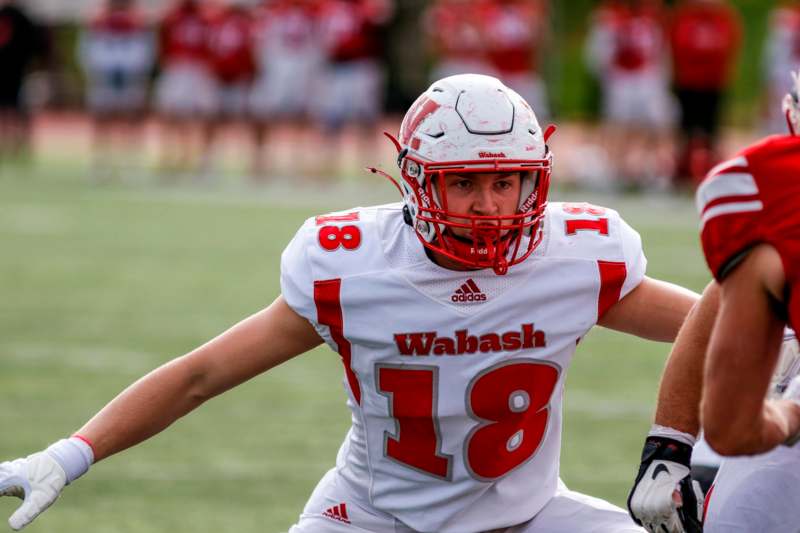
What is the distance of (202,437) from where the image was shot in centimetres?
541

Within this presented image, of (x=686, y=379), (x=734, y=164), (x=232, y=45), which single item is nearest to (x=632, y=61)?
A: (x=232, y=45)

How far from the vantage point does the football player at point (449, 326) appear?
9.68ft

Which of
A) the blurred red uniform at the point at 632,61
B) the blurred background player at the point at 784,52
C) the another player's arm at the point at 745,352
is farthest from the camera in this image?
the blurred background player at the point at 784,52

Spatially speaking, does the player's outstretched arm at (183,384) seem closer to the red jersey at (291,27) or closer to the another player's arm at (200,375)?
the another player's arm at (200,375)

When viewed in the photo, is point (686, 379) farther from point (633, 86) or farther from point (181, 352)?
point (633, 86)

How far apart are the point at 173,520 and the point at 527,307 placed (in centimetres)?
182

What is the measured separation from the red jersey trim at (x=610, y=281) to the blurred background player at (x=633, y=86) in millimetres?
10949

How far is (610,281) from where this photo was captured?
302cm

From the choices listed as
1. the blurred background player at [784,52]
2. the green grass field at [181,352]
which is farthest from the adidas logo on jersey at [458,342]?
the blurred background player at [784,52]

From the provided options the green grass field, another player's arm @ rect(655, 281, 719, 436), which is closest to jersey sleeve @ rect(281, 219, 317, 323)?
another player's arm @ rect(655, 281, 719, 436)

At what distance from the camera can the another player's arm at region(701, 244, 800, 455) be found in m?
2.27

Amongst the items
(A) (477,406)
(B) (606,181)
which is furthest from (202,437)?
(B) (606,181)

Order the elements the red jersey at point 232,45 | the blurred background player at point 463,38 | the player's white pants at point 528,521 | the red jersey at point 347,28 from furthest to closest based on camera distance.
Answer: the red jersey at point 232,45
the red jersey at point 347,28
the blurred background player at point 463,38
the player's white pants at point 528,521

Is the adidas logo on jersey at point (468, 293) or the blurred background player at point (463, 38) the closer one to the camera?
the adidas logo on jersey at point (468, 293)
